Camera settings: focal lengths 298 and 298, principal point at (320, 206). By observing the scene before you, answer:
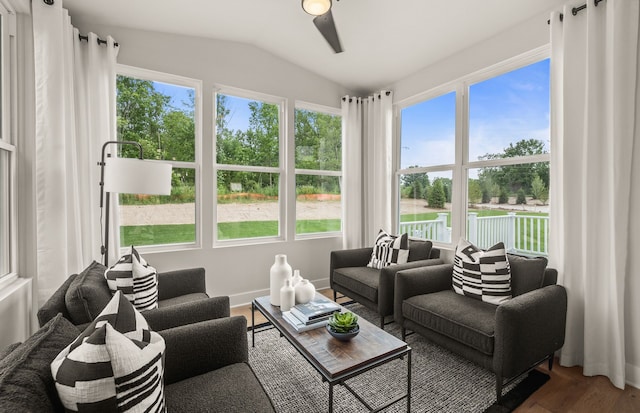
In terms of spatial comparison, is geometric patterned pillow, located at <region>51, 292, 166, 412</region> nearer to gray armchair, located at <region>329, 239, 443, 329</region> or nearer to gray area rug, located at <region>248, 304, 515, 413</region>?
gray area rug, located at <region>248, 304, 515, 413</region>

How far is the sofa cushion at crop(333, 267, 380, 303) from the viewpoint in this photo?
283cm

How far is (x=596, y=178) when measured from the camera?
2100 millimetres

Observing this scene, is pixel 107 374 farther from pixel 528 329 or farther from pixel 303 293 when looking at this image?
pixel 528 329

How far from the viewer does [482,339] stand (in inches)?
73.7

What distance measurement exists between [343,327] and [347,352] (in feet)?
0.48

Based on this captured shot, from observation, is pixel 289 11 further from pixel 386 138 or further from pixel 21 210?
pixel 21 210

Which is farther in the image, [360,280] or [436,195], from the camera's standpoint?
[436,195]

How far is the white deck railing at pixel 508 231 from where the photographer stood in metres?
2.65

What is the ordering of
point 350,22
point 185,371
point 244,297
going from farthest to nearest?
point 244,297
point 350,22
point 185,371

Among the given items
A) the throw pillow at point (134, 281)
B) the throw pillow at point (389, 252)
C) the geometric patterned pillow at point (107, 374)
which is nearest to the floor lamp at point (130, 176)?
the throw pillow at point (134, 281)

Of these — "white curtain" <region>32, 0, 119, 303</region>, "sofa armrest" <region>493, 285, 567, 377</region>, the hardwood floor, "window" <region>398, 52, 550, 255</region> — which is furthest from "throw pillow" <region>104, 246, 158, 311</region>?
"window" <region>398, 52, 550, 255</region>

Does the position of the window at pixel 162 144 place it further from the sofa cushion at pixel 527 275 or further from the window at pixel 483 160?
the sofa cushion at pixel 527 275

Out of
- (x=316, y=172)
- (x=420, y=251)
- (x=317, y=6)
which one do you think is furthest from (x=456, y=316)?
(x=316, y=172)

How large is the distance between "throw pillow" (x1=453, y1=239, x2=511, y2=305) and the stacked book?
1.16m
